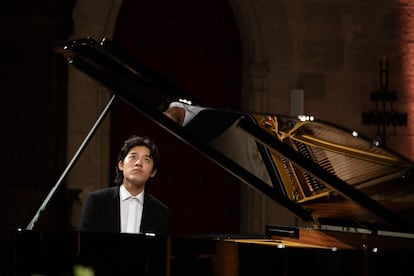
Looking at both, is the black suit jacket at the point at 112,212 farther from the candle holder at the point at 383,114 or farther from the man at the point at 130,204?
the candle holder at the point at 383,114

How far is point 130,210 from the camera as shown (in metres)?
4.93

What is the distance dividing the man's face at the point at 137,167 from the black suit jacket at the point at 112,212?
0.26 ft

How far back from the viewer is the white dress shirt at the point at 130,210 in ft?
16.1

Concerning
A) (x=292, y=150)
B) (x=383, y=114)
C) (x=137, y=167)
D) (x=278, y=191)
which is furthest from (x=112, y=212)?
(x=383, y=114)

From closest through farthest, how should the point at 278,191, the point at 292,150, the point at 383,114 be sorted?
the point at 292,150 < the point at 278,191 < the point at 383,114

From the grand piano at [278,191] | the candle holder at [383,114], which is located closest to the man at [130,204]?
the grand piano at [278,191]

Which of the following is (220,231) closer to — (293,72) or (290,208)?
(293,72)

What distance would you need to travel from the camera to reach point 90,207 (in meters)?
4.92

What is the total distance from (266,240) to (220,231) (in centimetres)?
340

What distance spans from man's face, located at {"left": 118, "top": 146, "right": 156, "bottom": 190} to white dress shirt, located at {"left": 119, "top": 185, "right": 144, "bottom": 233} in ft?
0.15

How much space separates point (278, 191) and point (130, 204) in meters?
0.67

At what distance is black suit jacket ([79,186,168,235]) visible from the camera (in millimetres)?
4891

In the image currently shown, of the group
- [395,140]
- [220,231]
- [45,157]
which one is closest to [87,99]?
[45,157]

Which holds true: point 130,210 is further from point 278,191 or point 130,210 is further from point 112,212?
point 278,191
